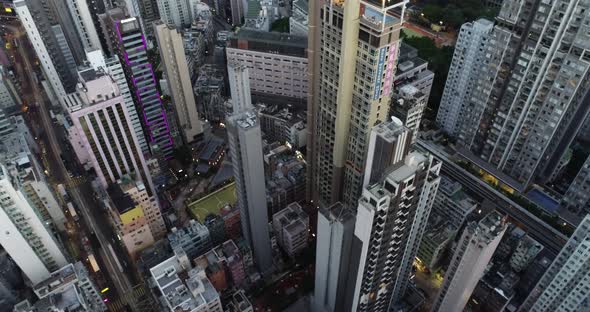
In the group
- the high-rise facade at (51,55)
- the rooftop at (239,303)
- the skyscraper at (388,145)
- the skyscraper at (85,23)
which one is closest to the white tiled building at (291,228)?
the rooftop at (239,303)

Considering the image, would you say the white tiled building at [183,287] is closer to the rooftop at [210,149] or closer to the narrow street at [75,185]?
the narrow street at [75,185]

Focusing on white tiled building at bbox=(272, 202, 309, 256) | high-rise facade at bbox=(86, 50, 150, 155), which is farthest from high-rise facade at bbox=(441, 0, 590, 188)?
high-rise facade at bbox=(86, 50, 150, 155)

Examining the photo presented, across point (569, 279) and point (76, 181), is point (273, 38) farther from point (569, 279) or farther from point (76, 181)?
point (569, 279)

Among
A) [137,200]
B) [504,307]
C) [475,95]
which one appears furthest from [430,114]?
[137,200]

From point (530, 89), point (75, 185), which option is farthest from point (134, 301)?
point (530, 89)

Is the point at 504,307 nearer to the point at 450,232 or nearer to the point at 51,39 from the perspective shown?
the point at 450,232

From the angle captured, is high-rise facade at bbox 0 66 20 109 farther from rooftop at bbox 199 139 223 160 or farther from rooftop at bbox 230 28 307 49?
rooftop at bbox 230 28 307 49
